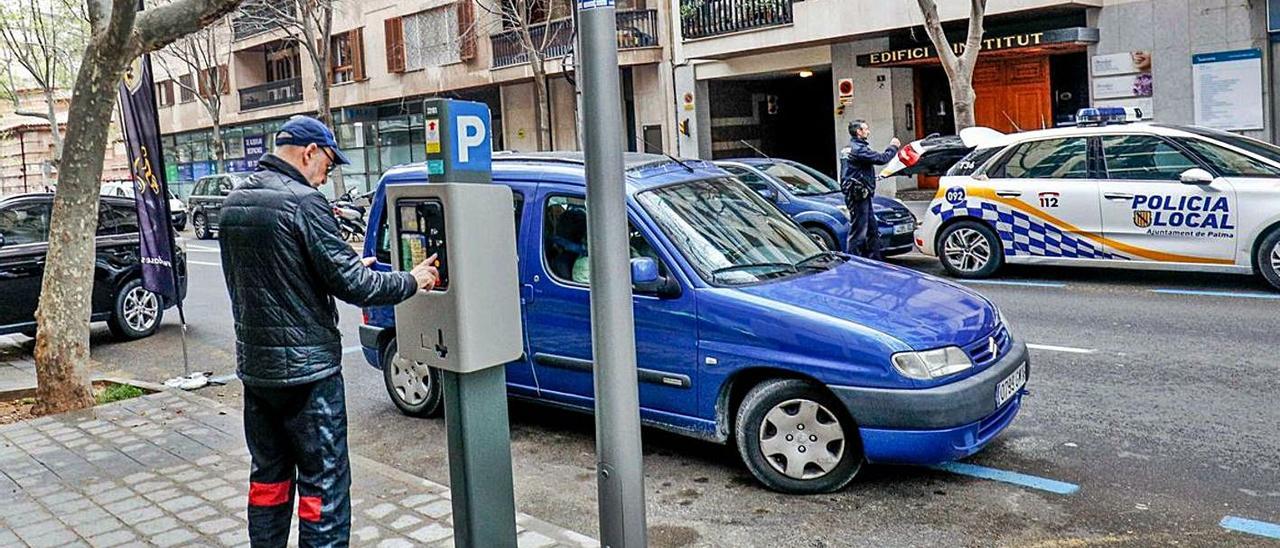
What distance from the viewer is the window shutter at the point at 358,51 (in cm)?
3553

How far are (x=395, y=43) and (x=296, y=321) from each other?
31.2 meters

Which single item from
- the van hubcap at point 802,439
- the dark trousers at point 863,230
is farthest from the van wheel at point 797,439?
the dark trousers at point 863,230

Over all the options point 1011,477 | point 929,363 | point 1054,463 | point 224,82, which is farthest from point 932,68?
point 224,82

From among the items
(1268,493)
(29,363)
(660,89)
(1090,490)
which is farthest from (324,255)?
(660,89)

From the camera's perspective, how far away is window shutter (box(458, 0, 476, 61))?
3078cm

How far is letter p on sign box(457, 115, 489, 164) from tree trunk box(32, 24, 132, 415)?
15.1 ft

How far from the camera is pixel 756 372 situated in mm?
5699

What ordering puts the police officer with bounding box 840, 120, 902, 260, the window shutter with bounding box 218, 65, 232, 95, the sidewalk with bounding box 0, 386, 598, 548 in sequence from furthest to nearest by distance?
the window shutter with bounding box 218, 65, 232, 95
the police officer with bounding box 840, 120, 902, 260
the sidewalk with bounding box 0, 386, 598, 548

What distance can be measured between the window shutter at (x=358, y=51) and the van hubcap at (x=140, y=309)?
2441 centimetres

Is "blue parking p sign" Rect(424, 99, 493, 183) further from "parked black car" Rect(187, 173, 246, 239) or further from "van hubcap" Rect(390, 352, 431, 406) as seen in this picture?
"parked black car" Rect(187, 173, 246, 239)

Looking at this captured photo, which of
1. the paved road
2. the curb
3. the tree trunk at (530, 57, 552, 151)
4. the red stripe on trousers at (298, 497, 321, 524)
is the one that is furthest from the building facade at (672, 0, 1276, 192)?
the red stripe on trousers at (298, 497, 321, 524)

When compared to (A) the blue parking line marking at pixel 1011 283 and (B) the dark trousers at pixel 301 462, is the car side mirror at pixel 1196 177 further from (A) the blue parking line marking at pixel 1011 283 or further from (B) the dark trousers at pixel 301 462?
(B) the dark trousers at pixel 301 462

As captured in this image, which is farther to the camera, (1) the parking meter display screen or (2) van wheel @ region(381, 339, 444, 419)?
(2) van wheel @ region(381, 339, 444, 419)

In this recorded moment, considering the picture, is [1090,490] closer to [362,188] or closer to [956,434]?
[956,434]
